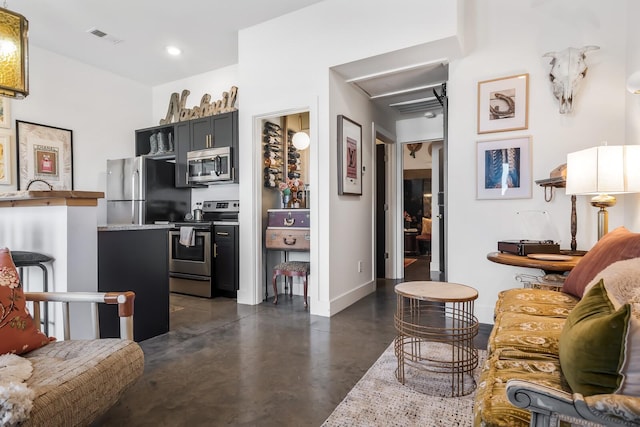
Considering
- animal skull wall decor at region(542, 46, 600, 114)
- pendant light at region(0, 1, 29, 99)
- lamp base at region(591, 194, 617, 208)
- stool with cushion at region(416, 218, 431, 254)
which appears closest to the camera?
pendant light at region(0, 1, 29, 99)

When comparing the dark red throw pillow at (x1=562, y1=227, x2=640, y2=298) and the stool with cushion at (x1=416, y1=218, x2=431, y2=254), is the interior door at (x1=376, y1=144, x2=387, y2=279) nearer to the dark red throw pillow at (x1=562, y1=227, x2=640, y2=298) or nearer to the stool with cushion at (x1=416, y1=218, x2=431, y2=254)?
the dark red throw pillow at (x1=562, y1=227, x2=640, y2=298)

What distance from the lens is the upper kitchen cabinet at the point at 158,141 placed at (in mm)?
5035

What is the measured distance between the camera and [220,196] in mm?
4922

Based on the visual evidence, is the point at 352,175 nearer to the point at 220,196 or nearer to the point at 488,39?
the point at 488,39

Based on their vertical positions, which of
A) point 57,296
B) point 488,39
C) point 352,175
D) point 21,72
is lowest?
point 57,296

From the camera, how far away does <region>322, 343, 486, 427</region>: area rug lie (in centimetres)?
164

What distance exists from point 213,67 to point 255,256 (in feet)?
9.40

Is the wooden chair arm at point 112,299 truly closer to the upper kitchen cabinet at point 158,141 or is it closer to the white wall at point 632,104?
the white wall at point 632,104

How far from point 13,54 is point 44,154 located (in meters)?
3.18

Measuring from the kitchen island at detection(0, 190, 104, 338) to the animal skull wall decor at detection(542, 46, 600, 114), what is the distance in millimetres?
3403

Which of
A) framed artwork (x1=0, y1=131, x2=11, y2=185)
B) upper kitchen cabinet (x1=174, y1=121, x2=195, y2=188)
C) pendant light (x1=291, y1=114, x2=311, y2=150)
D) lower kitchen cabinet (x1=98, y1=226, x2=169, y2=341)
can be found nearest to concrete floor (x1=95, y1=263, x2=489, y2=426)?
lower kitchen cabinet (x1=98, y1=226, x2=169, y2=341)

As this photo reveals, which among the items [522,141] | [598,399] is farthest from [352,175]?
[598,399]

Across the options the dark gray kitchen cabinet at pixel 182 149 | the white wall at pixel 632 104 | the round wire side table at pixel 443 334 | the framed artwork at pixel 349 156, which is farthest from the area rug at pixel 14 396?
the dark gray kitchen cabinet at pixel 182 149

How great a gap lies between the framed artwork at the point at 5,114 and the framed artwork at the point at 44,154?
0.09 meters
